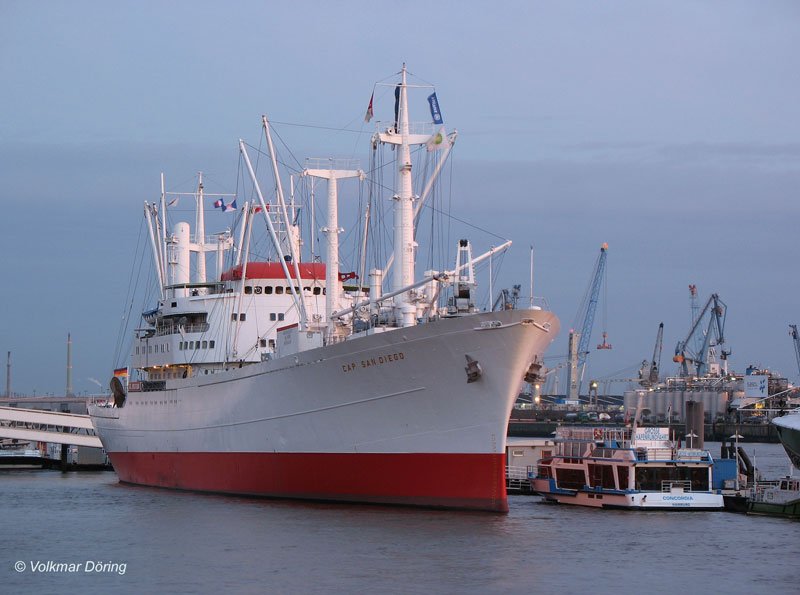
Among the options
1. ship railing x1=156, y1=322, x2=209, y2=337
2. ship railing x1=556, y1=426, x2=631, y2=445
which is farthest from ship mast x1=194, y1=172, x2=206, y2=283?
ship railing x1=556, y1=426, x2=631, y2=445

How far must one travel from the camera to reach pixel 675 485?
35.7 metres

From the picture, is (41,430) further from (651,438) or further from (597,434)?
(651,438)

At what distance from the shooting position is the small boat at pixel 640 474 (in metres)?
35.3

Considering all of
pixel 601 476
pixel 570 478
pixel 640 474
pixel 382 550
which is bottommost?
pixel 382 550

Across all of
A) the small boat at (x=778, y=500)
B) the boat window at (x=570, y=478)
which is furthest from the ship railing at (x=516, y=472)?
the small boat at (x=778, y=500)

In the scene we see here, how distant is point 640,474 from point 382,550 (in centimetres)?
1242

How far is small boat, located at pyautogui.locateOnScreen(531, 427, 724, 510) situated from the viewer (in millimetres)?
35281

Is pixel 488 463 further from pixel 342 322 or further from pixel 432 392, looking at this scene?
pixel 342 322

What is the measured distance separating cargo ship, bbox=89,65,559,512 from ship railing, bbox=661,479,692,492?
621cm

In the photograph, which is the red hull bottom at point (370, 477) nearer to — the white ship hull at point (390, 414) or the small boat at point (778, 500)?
the white ship hull at point (390, 414)

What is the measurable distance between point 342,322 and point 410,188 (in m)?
4.99

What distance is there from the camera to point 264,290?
141 feet

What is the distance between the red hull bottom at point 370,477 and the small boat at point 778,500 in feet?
27.3

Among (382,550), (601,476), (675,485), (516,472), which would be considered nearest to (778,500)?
(675,485)
